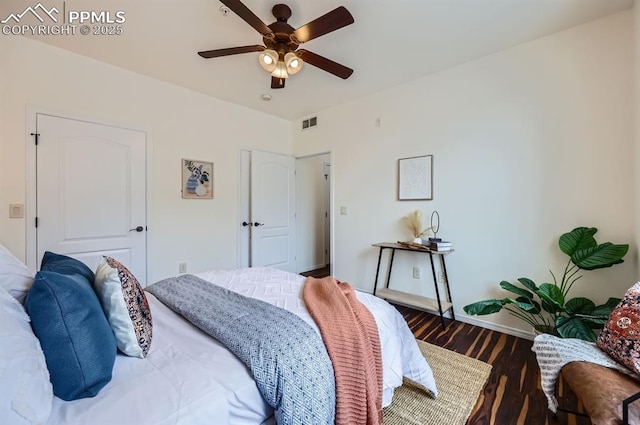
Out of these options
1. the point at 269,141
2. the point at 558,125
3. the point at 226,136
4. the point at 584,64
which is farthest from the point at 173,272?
the point at 584,64

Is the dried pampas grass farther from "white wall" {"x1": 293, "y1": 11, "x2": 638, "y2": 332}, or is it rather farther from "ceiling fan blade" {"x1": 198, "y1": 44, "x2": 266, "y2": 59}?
"ceiling fan blade" {"x1": 198, "y1": 44, "x2": 266, "y2": 59}

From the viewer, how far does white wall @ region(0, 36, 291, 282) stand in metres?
2.38

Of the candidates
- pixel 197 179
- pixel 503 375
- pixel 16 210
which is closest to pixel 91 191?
pixel 16 210

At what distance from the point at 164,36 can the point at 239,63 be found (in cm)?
65

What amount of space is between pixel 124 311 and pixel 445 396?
1.78 metres

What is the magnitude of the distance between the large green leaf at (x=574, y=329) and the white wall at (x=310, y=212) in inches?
136

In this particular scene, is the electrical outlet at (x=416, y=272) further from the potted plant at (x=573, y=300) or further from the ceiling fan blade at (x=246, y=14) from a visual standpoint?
the ceiling fan blade at (x=246, y=14)

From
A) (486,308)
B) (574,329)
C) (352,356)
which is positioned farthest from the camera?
(486,308)

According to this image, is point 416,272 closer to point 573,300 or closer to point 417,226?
point 417,226

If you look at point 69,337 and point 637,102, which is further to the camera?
point 637,102

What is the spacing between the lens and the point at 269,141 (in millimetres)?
4230

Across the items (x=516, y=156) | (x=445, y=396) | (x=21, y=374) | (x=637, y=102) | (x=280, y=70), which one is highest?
(x=280, y=70)

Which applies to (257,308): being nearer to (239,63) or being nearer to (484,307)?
(484,307)

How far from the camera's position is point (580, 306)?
1998 mm
